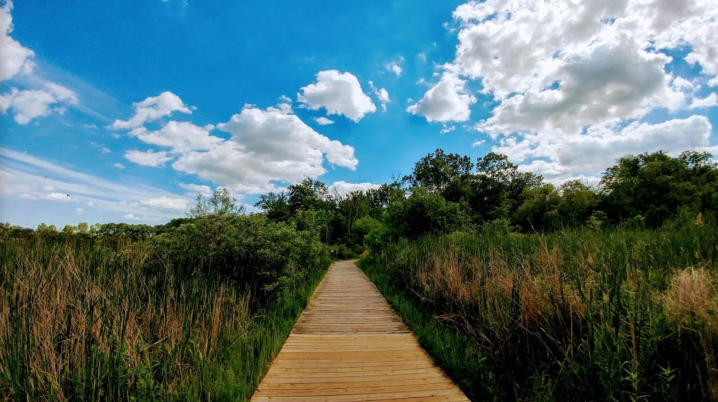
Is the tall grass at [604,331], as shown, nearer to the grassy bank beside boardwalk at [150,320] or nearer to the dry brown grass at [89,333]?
the grassy bank beside boardwalk at [150,320]

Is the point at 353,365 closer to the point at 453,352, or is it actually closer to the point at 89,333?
the point at 453,352

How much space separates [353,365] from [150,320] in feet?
8.65

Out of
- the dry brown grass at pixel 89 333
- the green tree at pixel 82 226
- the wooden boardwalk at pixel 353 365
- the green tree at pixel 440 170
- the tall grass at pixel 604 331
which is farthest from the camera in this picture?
the green tree at pixel 440 170

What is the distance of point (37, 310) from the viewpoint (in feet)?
10.1

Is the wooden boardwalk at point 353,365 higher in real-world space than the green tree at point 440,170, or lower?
lower

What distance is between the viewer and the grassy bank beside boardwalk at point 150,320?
240 cm

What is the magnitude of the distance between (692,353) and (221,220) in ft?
24.5

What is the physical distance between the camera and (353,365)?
3.41 m

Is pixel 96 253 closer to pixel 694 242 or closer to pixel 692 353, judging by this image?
pixel 692 353

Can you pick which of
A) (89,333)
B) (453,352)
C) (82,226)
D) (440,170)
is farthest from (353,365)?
(440,170)

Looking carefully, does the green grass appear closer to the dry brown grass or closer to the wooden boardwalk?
the wooden boardwalk

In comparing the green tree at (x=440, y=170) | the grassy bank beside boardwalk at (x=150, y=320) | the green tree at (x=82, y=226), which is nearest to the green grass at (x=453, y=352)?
the grassy bank beside boardwalk at (x=150, y=320)

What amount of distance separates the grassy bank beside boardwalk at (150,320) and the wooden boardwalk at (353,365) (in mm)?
290

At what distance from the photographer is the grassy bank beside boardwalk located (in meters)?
2.40
